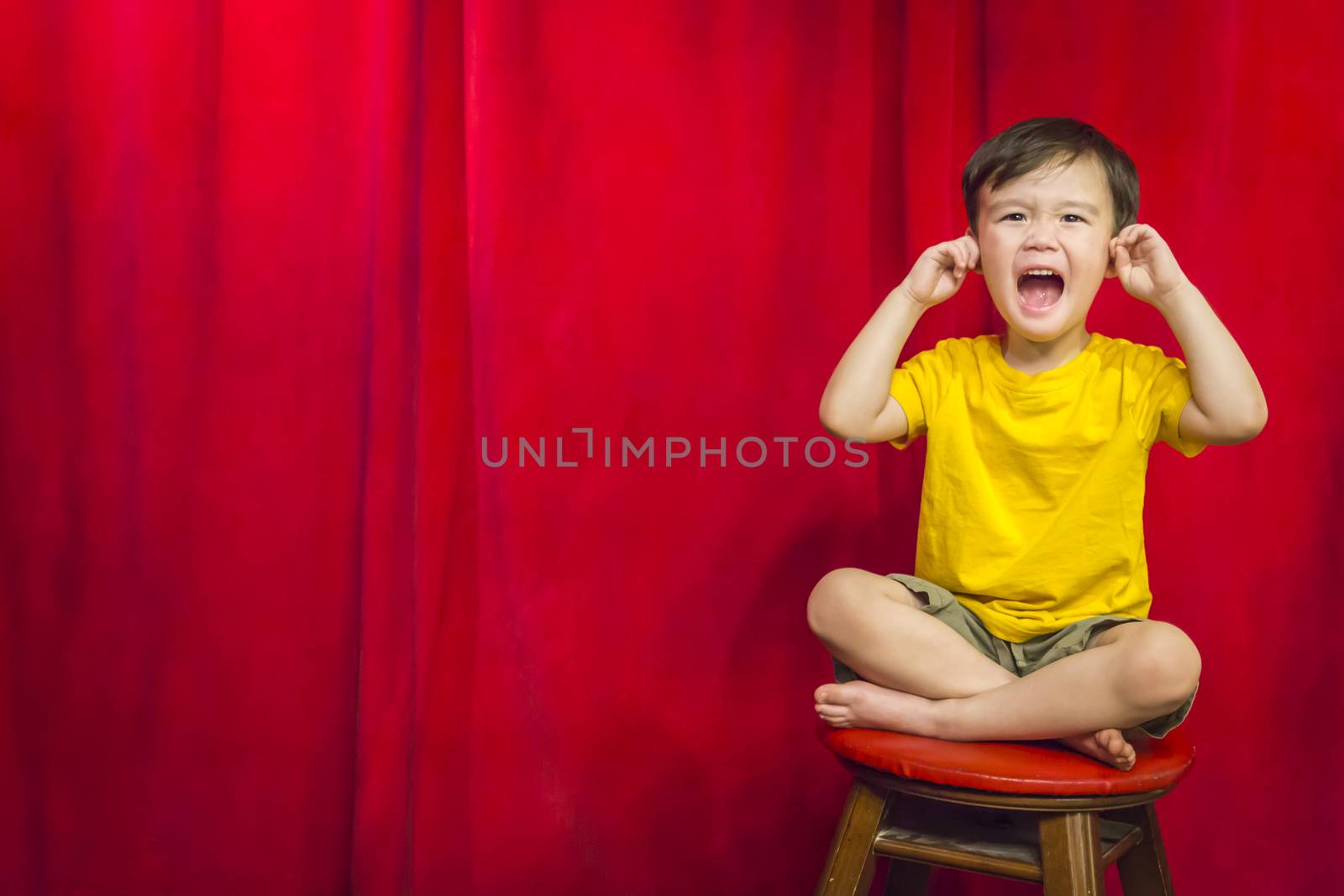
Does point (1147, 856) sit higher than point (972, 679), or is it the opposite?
point (972, 679)

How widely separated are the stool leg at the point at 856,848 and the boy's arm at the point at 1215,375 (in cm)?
42

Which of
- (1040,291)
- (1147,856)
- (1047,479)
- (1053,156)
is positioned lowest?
(1147,856)

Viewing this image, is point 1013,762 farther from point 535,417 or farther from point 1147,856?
point 535,417

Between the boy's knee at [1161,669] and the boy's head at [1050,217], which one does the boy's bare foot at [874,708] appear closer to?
the boy's knee at [1161,669]

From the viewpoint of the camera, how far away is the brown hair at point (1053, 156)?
3.51ft

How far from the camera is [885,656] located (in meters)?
1.01

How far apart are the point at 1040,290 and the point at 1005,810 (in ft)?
1.48

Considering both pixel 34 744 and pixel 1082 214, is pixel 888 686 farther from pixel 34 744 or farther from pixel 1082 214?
pixel 34 744

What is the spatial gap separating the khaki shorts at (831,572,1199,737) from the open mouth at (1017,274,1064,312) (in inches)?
10.5

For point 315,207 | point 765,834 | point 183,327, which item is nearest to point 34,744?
point 183,327

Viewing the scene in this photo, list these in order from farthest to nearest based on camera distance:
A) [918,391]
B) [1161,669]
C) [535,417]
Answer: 1. [535,417]
2. [918,391]
3. [1161,669]

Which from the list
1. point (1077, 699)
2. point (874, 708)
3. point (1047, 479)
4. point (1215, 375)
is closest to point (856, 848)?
point (874, 708)

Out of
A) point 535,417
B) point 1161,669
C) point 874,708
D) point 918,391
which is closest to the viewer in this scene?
point 1161,669

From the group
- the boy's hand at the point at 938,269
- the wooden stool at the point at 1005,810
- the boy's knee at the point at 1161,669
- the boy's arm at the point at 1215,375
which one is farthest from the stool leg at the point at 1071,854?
the boy's hand at the point at 938,269
